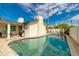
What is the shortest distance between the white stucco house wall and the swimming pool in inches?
5.4

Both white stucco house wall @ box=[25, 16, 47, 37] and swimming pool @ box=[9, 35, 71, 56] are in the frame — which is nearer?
swimming pool @ box=[9, 35, 71, 56]

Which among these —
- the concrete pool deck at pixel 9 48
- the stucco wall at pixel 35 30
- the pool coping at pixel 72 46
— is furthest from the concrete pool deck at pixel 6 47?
the pool coping at pixel 72 46

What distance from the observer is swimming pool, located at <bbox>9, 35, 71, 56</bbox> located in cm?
374

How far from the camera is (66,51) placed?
12.3 feet

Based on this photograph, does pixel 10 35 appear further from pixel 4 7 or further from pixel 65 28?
pixel 65 28

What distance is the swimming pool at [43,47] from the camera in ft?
12.3

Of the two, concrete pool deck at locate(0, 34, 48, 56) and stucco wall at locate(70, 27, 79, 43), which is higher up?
stucco wall at locate(70, 27, 79, 43)

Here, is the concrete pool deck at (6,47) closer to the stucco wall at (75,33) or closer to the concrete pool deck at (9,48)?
the concrete pool deck at (9,48)

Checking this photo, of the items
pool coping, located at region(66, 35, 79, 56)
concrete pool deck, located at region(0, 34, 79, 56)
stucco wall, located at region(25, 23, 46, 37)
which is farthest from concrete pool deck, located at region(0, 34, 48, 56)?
pool coping, located at region(66, 35, 79, 56)

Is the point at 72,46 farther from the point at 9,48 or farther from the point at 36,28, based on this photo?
the point at 9,48

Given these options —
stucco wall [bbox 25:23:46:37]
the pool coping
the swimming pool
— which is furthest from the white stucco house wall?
the pool coping

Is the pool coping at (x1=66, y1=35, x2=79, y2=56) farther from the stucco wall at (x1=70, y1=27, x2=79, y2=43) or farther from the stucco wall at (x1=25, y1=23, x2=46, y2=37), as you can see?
the stucco wall at (x1=25, y1=23, x2=46, y2=37)

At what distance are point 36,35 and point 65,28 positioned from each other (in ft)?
2.14

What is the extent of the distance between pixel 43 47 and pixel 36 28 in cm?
45
